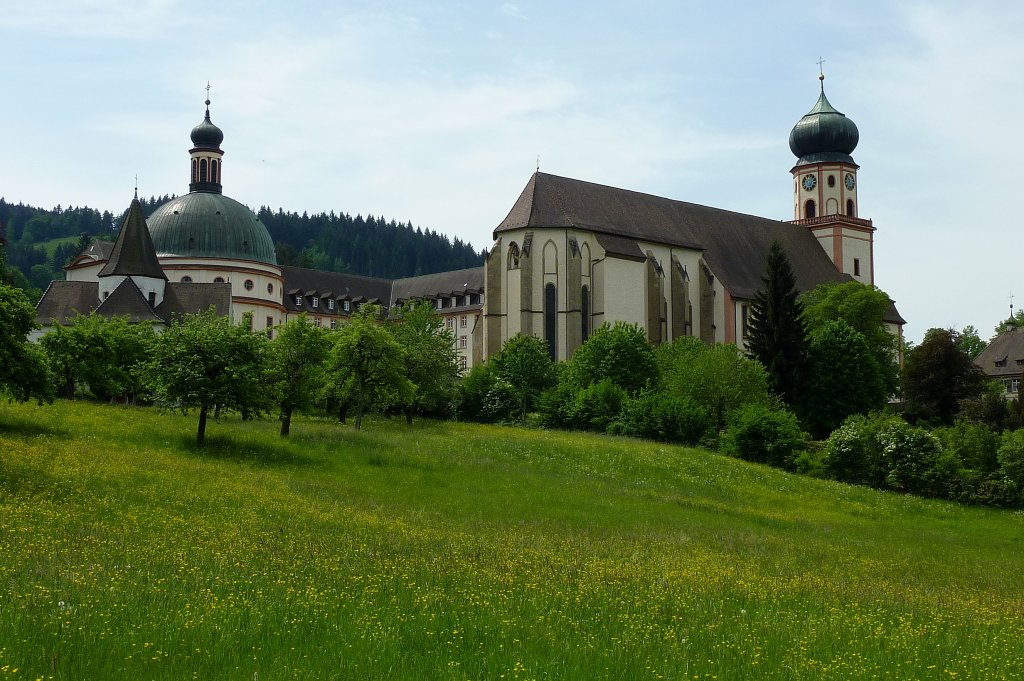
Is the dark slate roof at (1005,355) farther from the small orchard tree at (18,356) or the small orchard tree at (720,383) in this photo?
the small orchard tree at (18,356)

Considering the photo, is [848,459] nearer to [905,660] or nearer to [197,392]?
[197,392]

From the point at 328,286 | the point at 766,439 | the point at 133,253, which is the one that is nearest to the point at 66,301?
the point at 133,253

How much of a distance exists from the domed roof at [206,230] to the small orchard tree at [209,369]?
58.5m

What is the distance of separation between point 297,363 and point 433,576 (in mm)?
28590

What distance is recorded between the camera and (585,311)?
246 ft

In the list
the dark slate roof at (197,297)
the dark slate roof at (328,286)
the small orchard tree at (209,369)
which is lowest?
the small orchard tree at (209,369)

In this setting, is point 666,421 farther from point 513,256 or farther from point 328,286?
point 328,286

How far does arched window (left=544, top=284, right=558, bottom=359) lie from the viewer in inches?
2913

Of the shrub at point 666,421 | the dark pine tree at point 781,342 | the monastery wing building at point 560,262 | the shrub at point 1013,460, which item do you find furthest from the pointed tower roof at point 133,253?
the shrub at point 1013,460

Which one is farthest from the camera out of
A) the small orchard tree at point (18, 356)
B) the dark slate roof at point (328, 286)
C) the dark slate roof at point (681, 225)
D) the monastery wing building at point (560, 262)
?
the dark slate roof at point (328, 286)

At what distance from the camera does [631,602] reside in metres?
14.1

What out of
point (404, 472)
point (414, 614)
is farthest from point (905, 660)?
point (404, 472)

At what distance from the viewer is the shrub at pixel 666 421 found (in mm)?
54500

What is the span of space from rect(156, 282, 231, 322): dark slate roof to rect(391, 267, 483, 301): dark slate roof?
36586 millimetres
